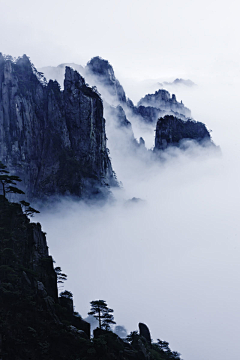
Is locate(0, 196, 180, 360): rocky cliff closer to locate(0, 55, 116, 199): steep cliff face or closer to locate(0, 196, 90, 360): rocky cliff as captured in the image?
locate(0, 196, 90, 360): rocky cliff

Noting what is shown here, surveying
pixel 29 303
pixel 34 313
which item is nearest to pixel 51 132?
pixel 29 303

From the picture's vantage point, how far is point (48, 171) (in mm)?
158000

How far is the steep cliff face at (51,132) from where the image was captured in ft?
493

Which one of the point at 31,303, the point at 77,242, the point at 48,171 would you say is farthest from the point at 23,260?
the point at 77,242

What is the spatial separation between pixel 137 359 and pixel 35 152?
408 ft

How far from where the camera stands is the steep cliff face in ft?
493

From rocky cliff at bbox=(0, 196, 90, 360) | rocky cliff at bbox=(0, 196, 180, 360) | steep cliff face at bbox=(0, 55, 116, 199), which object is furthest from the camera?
steep cliff face at bbox=(0, 55, 116, 199)

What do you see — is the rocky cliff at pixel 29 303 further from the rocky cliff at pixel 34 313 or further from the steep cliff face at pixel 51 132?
the steep cliff face at pixel 51 132

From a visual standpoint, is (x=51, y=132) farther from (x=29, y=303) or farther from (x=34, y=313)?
(x=34, y=313)

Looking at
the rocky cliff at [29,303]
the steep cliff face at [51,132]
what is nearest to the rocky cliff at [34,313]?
the rocky cliff at [29,303]

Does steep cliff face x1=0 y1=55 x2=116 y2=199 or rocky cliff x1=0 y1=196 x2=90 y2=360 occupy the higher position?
steep cliff face x1=0 y1=55 x2=116 y2=199

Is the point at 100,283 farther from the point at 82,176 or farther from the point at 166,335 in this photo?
the point at 82,176

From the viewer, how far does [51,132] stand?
163 meters

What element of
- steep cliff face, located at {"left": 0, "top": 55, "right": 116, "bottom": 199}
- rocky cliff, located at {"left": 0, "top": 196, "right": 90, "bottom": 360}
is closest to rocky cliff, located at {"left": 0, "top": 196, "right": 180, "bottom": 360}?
rocky cliff, located at {"left": 0, "top": 196, "right": 90, "bottom": 360}
